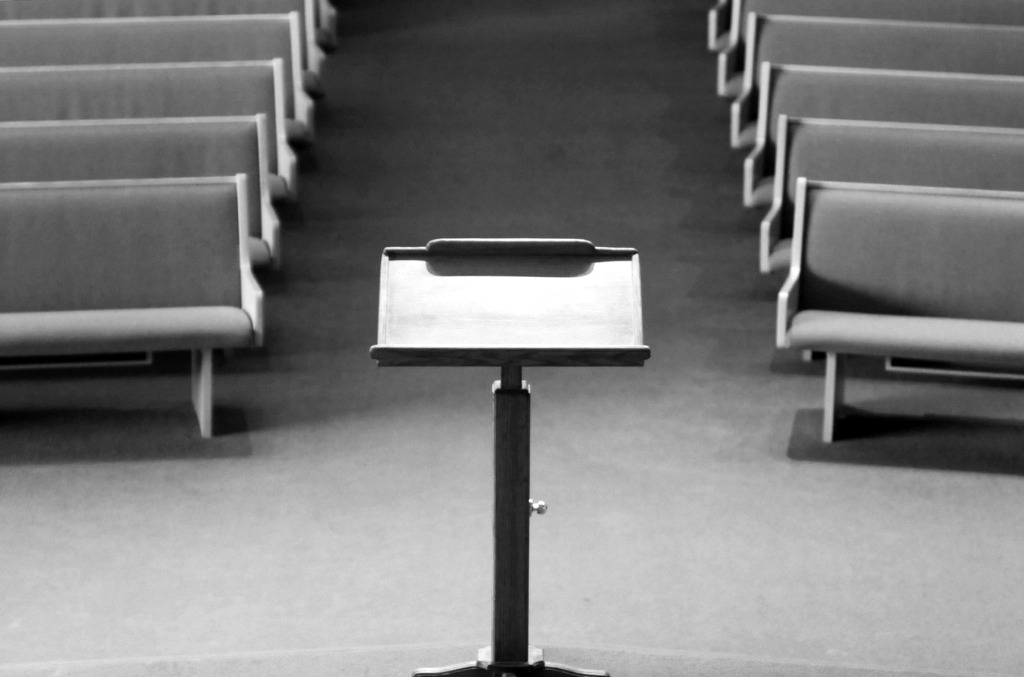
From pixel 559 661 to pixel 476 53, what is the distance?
2.97 meters

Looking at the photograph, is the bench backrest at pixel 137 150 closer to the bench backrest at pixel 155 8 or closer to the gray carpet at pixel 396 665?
the bench backrest at pixel 155 8

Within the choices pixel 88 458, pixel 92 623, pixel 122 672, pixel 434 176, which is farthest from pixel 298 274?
pixel 122 672

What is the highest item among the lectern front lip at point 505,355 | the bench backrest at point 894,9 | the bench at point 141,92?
the bench backrest at point 894,9

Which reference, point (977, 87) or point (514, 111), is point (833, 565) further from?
point (514, 111)

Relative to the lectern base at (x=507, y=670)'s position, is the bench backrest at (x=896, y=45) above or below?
above

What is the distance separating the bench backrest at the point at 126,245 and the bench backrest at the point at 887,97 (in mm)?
1354

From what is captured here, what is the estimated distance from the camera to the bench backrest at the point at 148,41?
145 inches

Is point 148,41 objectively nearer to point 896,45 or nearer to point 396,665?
point 896,45

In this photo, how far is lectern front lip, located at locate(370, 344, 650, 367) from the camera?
4.76ft

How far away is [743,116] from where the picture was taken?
11.9 feet

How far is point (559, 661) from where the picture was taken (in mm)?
1802

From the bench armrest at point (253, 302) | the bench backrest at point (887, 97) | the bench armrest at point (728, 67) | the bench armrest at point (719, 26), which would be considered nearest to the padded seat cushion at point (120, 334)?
the bench armrest at point (253, 302)

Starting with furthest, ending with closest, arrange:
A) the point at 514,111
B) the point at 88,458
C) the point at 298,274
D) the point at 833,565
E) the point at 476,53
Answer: the point at 476,53
the point at 514,111
the point at 298,274
the point at 88,458
the point at 833,565

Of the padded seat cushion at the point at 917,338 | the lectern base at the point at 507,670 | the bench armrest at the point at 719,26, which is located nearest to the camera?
the lectern base at the point at 507,670
